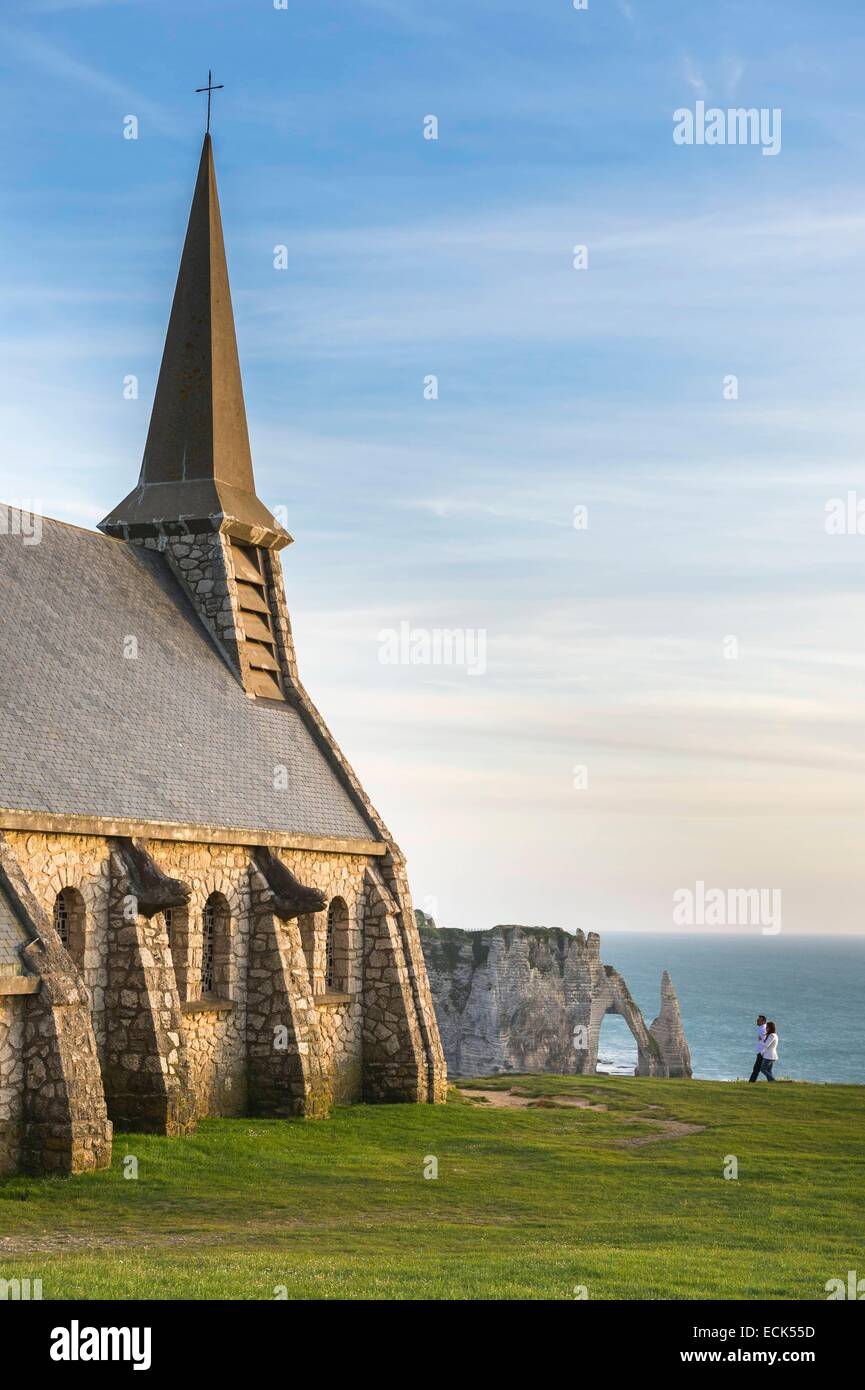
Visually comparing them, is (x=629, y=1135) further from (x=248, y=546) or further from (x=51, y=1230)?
(x=248, y=546)

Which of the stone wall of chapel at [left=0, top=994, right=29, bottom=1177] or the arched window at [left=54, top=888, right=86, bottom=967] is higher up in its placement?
the arched window at [left=54, top=888, right=86, bottom=967]

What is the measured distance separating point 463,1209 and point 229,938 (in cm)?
963

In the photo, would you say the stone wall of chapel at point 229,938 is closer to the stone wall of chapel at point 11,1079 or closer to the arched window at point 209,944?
the arched window at point 209,944

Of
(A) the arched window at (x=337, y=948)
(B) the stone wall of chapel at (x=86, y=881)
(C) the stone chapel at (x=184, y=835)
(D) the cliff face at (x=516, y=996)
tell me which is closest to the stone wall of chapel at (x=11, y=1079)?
(C) the stone chapel at (x=184, y=835)

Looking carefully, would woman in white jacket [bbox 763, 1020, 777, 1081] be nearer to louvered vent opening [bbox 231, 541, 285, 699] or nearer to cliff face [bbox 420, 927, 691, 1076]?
louvered vent opening [bbox 231, 541, 285, 699]

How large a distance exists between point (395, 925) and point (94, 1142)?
12395mm

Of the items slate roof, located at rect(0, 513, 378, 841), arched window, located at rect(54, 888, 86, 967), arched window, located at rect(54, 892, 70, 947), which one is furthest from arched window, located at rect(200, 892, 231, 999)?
arched window, located at rect(54, 892, 70, 947)

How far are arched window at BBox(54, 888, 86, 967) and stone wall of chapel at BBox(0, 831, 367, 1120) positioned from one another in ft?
0.32

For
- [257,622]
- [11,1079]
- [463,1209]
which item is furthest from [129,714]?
[463,1209]

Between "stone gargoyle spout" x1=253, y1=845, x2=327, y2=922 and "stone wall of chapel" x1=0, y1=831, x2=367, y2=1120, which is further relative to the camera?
"stone gargoyle spout" x1=253, y1=845, x2=327, y2=922

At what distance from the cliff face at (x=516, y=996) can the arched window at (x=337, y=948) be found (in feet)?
183

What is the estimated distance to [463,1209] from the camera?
1964 cm

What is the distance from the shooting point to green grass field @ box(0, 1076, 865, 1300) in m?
13.7

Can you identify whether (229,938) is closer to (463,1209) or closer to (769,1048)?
(463,1209)
